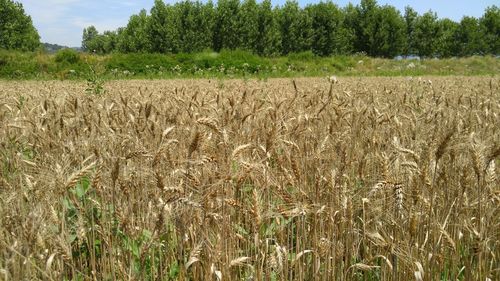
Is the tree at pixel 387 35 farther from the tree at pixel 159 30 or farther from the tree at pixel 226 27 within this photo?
the tree at pixel 159 30

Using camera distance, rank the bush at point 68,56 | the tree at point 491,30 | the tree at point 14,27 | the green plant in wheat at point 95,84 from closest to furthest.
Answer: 1. the green plant in wheat at point 95,84
2. the bush at point 68,56
3. the tree at point 14,27
4. the tree at point 491,30

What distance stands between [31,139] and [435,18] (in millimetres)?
58970

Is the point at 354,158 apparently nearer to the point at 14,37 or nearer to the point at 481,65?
the point at 481,65

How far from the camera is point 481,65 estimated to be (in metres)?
27.4

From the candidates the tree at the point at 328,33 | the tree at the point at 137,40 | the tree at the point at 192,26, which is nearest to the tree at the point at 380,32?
the tree at the point at 328,33

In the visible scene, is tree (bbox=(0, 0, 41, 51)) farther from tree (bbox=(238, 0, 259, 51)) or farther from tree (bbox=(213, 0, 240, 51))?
tree (bbox=(238, 0, 259, 51))

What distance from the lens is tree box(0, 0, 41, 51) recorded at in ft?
143

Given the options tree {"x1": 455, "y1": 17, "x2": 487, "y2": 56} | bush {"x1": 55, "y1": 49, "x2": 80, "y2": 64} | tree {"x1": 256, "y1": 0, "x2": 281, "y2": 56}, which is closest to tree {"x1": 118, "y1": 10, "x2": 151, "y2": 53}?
tree {"x1": 256, "y1": 0, "x2": 281, "y2": 56}

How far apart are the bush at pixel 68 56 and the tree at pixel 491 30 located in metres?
49.8

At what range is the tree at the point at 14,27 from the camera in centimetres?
4350

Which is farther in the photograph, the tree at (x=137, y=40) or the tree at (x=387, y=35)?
the tree at (x=387, y=35)

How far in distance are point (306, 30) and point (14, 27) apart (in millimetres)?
27519

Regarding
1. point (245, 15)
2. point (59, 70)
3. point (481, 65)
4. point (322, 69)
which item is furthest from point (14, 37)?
point (481, 65)

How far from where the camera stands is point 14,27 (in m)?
44.4
